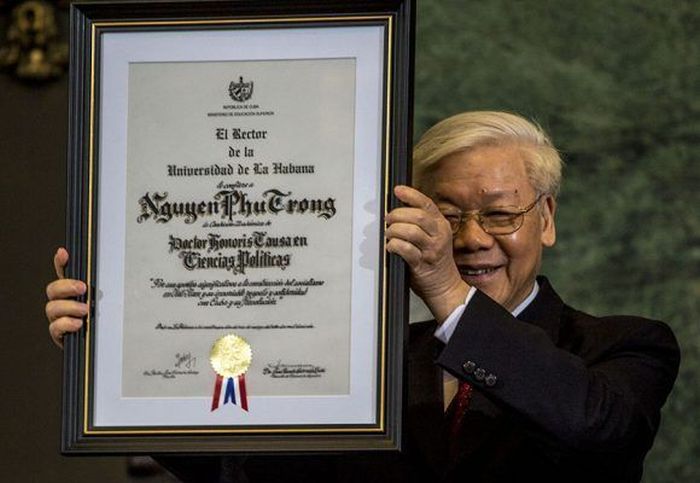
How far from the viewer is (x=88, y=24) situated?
319 centimetres

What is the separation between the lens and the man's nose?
138 inches

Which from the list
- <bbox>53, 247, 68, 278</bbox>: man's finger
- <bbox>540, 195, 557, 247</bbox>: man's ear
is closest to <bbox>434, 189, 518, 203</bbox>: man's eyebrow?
<bbox>540, 195, 557, 247</bbox>: man's ear

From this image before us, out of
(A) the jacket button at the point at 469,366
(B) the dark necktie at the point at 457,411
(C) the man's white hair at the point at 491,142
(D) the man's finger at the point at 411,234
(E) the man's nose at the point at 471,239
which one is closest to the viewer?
(D) the man's finger at the point at 411,234

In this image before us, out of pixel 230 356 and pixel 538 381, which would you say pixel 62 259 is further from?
pixel 538 381

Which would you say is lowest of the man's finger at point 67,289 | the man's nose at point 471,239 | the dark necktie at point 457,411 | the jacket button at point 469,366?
the dark necktie at point 457,411

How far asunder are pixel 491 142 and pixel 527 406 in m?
0.73

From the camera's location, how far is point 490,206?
11.6 ft

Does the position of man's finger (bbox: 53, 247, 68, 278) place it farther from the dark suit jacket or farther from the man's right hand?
the dark suit jacket

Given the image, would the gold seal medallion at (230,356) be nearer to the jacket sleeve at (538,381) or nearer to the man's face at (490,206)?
the jacket sleeve at (538,381)

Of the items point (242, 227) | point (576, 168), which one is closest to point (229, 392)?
point (242, 227)

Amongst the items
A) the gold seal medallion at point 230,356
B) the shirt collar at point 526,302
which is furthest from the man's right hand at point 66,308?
the shirt collar at point 526,302

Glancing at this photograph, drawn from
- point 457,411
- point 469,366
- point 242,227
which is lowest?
point 457,411

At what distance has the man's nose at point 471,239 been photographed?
350 cm

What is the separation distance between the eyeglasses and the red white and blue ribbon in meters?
0.65
